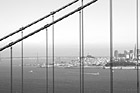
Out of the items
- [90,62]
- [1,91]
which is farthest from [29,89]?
[90,62]

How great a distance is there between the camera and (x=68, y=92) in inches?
878

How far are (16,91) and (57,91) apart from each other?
369 cm

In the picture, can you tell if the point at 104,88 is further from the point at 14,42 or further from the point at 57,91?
the point at 14,42

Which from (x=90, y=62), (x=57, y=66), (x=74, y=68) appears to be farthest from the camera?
(x=57, y=66)

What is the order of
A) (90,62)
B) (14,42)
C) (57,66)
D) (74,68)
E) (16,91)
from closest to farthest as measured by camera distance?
(14,42)
(16,91)
(90,62)
(74,68)
(57,66)

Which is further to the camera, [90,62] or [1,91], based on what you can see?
[90,62]

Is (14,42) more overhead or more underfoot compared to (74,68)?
more overhead

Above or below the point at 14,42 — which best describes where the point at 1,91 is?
below

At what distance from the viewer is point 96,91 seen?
872 inches

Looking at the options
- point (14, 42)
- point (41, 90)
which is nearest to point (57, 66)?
point (41, 90)

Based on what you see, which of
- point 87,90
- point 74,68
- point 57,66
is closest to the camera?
point 87,90

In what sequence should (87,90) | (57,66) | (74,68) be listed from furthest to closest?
1. (57,66)
2. (74,68)
3. (87,90)

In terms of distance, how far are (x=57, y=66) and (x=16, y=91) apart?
106 ft

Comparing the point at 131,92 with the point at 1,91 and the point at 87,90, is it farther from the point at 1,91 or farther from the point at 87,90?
the point at 1,91
